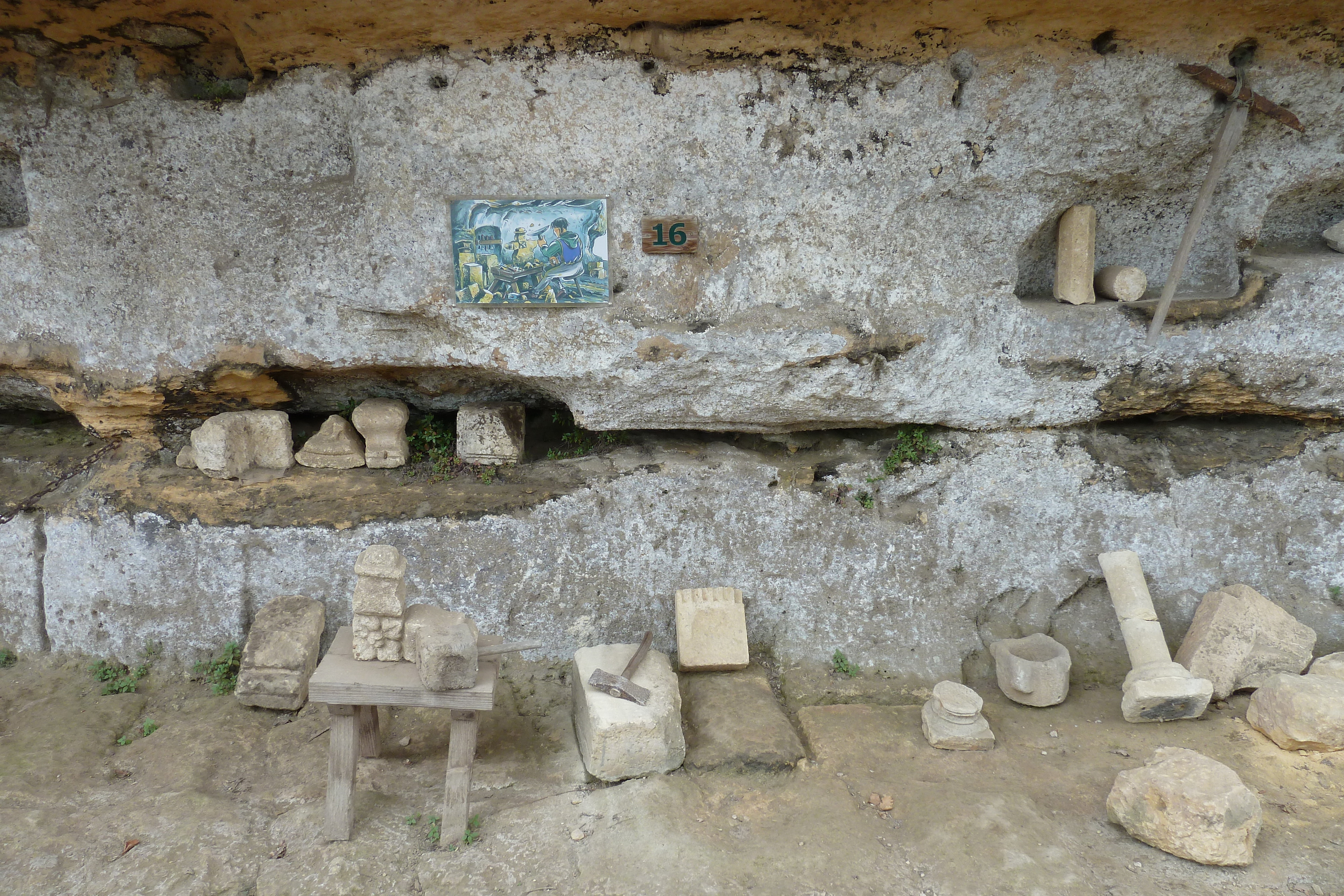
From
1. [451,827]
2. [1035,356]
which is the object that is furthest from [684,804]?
[1035,356]

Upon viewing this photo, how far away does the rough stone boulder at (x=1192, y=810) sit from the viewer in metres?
3.59

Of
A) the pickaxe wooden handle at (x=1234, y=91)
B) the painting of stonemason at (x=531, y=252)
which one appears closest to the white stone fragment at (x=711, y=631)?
the painting of stonemason at (x=531, y=252)

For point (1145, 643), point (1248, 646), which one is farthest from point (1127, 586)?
point (1248, 646)

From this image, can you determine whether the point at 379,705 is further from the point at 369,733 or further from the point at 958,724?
the point at 958,724

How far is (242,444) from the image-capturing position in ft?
17.6

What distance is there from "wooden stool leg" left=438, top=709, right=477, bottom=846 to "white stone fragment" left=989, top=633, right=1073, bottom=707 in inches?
122

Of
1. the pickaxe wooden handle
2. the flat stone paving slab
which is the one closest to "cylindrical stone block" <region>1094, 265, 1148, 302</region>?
the pickaxe wooden handle

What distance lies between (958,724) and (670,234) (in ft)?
10.4

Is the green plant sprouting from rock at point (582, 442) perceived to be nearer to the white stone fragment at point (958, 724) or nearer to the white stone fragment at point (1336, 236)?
the white stone fragment at point (958, 724)

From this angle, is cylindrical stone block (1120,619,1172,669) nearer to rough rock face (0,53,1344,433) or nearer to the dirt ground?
the dirt ground

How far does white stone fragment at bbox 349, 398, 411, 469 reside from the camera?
5.40 meters

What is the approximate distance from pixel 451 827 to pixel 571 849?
1.92 feet

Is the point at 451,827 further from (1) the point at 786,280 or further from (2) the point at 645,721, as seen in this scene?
(1) the point at 786,280

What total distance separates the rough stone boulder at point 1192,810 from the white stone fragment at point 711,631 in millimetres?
2137
